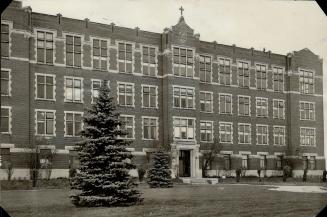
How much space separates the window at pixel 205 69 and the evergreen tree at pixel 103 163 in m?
23.6

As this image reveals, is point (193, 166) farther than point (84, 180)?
Yes

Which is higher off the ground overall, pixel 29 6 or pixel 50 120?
pixel 29 6

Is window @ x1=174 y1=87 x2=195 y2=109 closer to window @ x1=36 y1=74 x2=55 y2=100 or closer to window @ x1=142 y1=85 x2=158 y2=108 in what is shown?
window @ x1=142 y1=85 x2=158 y2=108

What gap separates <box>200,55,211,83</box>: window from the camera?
3941cm

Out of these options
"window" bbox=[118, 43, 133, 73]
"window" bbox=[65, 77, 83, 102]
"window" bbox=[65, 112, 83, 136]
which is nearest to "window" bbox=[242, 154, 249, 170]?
"window" bbox=[118, 43, 133, 73]

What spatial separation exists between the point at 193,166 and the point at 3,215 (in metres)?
27.2

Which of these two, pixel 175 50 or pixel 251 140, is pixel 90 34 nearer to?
pixel 175 50

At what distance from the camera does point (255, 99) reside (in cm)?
4256

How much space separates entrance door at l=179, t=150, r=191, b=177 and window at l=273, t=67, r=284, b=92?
11385 millimetres

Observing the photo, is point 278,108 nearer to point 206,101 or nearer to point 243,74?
point 243,74

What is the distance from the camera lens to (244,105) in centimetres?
4206

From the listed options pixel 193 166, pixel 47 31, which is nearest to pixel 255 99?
pixel 193 166

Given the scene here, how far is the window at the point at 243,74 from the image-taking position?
41844mm

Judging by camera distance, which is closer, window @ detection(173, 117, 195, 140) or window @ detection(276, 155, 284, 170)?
window @ detection(173, 117, 195, 140)
